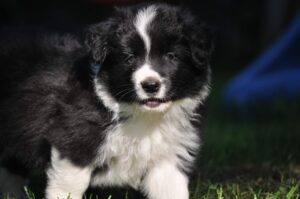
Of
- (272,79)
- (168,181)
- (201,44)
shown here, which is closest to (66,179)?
(168,181)

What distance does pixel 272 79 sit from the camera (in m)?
10.8

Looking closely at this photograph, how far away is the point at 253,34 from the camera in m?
18.6

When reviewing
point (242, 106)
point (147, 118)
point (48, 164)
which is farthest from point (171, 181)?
point (242, 106)

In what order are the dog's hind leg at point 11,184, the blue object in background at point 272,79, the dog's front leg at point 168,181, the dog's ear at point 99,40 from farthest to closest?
the blue object in background at point 272,79, the dog's hind leg at point 11,184, the dog's front leg at point 168,181, the dog's ear at point 99,40

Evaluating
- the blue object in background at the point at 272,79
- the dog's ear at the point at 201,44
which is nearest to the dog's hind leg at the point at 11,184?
the dog's ear at the point at 201,44

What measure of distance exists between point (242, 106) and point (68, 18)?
27.6 ft

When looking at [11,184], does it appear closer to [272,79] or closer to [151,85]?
[151,85]

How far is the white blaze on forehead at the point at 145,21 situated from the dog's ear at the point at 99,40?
0.22 m

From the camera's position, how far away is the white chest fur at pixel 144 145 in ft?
16.4

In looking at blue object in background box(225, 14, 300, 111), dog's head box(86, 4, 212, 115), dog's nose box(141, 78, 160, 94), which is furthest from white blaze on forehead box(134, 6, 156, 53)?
blue object in background box(225, 14, 300, 111)

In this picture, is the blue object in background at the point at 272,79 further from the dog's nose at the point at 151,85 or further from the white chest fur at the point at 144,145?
the dog's nose at the point at 151,85

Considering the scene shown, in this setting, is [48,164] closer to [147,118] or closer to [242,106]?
[147,118]

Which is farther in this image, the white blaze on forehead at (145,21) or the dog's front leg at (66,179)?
the dog's front leg at (66,179)

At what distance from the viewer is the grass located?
211 inches
